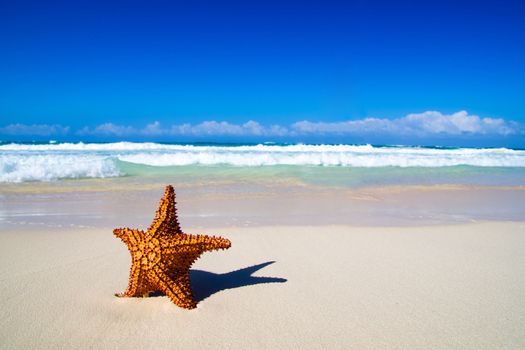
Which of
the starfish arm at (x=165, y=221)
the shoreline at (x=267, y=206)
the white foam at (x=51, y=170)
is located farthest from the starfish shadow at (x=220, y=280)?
the white foam at (x=51, y=170)

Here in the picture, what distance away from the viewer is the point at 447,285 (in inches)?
140

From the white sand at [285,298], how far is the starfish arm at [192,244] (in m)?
0.47

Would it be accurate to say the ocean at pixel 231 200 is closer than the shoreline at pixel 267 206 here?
No

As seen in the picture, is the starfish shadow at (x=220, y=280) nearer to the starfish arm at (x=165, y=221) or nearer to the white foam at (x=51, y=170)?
the starfish arm at (x=165, y=221)

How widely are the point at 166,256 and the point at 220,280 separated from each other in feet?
2.90

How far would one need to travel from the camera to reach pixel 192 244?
3.00 meters

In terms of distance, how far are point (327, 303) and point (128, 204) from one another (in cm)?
559

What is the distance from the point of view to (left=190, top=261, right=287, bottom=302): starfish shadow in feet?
11.2

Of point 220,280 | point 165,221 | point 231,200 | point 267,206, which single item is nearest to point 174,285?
point 165,221

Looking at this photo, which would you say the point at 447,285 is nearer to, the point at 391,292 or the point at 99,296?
the point at 391,292

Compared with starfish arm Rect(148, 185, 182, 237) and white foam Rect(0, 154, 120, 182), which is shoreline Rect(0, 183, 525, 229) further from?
starfish arm Rect(148, 185, 182, 237)

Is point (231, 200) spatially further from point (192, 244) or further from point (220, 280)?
point (192, 244)

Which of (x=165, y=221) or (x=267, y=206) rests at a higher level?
(x=165, y=221)

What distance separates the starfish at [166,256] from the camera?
9.73 feet
